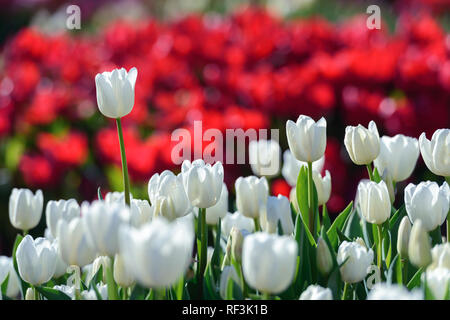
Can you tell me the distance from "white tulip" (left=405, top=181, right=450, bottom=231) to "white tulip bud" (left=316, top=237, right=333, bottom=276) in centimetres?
14

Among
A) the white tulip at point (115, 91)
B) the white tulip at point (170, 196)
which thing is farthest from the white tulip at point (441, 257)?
the white tulip at point (115, 91)

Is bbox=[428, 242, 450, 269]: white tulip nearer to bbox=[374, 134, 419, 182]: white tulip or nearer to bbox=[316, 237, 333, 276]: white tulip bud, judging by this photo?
bbox=[316, 237, 333, 276]: white tulip bud

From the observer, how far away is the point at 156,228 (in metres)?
0.70

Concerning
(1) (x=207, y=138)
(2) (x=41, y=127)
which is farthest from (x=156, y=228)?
(2) (x=41, y=127)

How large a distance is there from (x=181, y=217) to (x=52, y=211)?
187mm

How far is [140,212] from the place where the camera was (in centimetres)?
99

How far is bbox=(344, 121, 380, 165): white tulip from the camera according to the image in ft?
3.51

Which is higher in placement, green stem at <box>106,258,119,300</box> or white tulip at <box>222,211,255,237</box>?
white tulip at <box>222,211,255,237</box>

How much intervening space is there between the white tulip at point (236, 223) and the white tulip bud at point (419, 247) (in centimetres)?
38

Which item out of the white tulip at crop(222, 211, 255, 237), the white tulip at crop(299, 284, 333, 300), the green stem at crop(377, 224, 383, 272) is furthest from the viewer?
the white tulip at crop(222, 211, 255, 237)

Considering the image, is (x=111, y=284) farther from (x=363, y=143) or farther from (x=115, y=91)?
(x=363, y=143)

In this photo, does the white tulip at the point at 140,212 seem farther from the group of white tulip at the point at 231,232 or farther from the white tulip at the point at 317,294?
the white tulip at the point at 317,294

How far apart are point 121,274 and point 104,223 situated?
0.13 meters

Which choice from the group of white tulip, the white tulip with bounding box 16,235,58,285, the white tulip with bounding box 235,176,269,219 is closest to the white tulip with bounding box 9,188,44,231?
the group of white tulip
